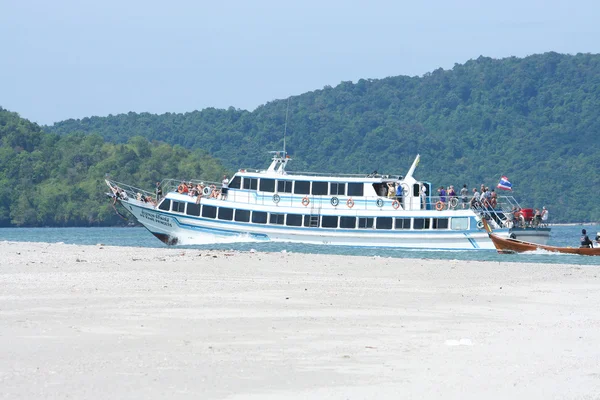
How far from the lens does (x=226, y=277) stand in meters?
24.9

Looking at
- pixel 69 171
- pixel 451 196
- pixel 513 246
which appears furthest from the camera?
pixel 69 171

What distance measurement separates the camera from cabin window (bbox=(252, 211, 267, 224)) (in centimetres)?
5219

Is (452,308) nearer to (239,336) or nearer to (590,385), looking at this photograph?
(239,336)

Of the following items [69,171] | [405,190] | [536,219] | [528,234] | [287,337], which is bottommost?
[287,337]

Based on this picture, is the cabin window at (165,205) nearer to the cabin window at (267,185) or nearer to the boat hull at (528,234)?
the cabin window at (267,185)

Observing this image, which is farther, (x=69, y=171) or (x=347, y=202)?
A: (x=69, y=171)

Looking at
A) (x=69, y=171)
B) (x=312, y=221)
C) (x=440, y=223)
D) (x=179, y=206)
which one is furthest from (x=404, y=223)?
(x=69, y=171)

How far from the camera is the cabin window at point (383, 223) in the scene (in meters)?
50.6

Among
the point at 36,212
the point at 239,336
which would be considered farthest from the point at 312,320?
the point at 36,212

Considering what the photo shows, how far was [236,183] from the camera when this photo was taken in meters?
52.9

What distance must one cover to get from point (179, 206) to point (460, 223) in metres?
13.5

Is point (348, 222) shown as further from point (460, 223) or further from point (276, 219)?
point (460, 223)

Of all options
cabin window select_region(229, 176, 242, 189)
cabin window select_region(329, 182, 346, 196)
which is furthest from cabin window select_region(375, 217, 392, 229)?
cabin window select_region(229, 176, 242, 189)

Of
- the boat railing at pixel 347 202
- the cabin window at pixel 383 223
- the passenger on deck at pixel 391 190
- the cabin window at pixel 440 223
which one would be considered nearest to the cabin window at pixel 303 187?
the boat railing at pixel 347 202
